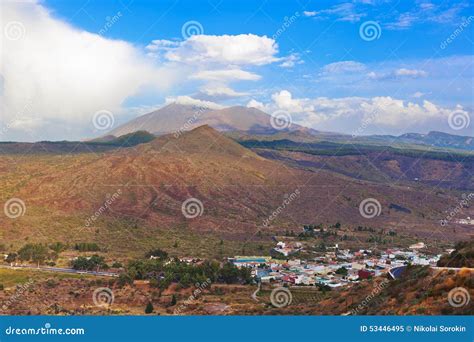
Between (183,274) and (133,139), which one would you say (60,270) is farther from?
(133,139)

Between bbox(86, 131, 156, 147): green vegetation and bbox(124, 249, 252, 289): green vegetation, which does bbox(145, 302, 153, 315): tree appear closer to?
bbox(124, 249, 252, 289): green vegetation

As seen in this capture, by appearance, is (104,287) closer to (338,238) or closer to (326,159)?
(338,238)

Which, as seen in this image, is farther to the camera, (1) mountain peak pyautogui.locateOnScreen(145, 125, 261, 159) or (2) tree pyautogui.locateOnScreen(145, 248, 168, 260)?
(1) mountain peak pyautogui.locateOnScreen(145, 125, 261, 159)

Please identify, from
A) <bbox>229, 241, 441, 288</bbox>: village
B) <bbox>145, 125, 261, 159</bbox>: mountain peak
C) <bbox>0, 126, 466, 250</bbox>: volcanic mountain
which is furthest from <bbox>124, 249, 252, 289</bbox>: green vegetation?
<bbox>145, 125, 261, 159</bbox>: mountain peak

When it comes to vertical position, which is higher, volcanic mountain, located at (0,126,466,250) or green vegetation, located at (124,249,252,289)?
volcanic mountain, located at (0,126,466,250)

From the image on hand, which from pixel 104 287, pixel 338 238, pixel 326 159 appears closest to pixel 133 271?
pixel 104 287

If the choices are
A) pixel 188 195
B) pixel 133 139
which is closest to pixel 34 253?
pixel 188 195
